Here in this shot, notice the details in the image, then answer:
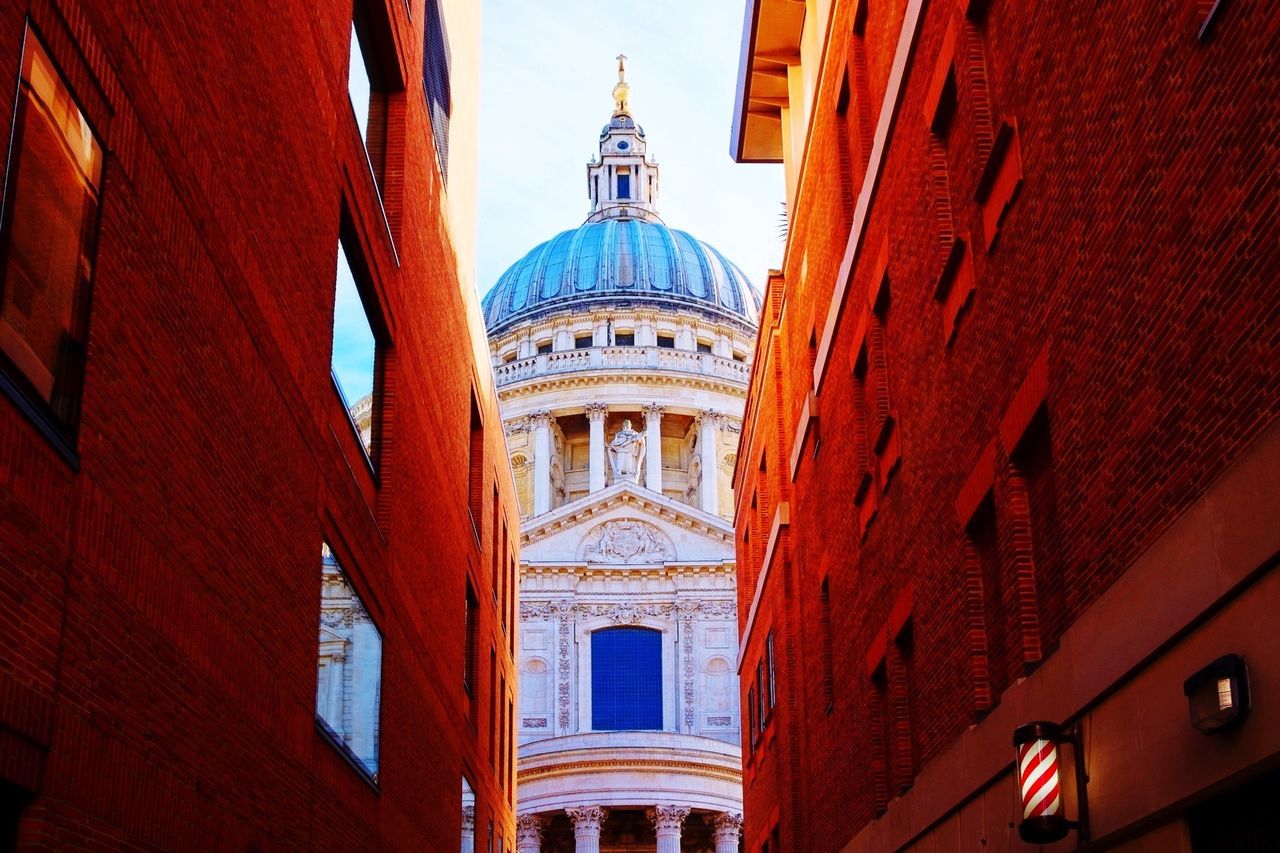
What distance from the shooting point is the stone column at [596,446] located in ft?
331

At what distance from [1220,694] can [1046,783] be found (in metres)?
3.33

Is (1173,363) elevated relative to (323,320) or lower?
lower

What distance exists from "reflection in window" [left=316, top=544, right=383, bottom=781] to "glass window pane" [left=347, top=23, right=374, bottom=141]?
5918 millimetres

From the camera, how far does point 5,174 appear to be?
937cm

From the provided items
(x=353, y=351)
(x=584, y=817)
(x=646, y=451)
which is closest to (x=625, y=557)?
(x=584, y=817)

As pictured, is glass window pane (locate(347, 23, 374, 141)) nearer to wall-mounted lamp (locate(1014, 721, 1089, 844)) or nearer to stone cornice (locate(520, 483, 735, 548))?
→ wall-mounted lamp (locate(1014, 721, 1089, 844))

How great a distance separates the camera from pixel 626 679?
72.9 meters

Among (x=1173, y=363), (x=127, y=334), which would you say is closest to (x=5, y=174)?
(x=127, y=334)

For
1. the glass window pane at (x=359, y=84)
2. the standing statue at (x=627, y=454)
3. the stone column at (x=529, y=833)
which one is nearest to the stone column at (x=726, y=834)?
the stone column at (x=529, y=833)

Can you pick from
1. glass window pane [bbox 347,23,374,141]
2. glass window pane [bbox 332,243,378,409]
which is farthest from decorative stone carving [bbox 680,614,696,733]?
glass window pane [bbox 347,23,374,141]

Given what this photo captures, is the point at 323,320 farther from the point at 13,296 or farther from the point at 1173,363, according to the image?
the point at 1173,363

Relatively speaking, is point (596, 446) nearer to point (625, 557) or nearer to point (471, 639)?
point (625, 557)

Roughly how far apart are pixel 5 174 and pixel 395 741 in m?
14.4

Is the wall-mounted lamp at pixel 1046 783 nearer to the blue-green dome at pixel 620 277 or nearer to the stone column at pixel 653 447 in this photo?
the stone column at pixel 653 447
